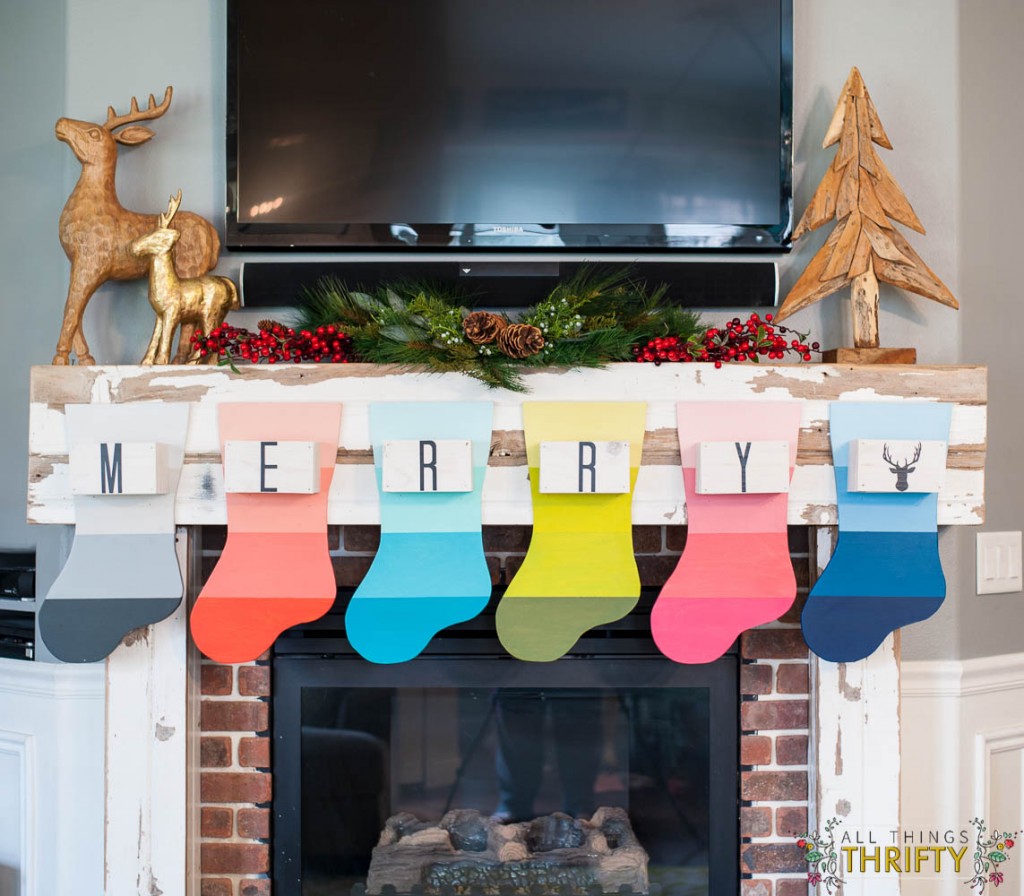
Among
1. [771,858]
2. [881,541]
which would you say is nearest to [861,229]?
[881,541]

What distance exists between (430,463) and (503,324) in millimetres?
232

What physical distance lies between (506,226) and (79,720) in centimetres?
116

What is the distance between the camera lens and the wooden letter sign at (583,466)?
1.30 metres

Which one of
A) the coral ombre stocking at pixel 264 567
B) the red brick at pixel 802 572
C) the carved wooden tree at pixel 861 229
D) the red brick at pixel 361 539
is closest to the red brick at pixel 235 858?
the coral ombre stocking at pixel 264 567

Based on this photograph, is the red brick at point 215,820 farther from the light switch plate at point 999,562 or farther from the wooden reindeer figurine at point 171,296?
the light switch plate at point 999,562

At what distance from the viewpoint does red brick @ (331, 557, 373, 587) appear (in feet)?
5.06

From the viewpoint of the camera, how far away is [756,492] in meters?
1.31

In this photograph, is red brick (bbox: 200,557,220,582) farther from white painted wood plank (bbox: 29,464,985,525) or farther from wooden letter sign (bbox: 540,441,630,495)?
wooden letter sign (bbox: 540,441,630,495)

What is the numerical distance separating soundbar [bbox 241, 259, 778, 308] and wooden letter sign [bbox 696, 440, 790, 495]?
32 cm

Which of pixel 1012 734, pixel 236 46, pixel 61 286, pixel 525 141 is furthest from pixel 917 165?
pixel 61 286

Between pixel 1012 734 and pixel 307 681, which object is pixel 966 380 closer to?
pixel 1012 734

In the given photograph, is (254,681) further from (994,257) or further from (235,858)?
(994,257)

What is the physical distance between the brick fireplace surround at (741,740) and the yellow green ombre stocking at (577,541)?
19 centimetres

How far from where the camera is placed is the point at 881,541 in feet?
4.41
